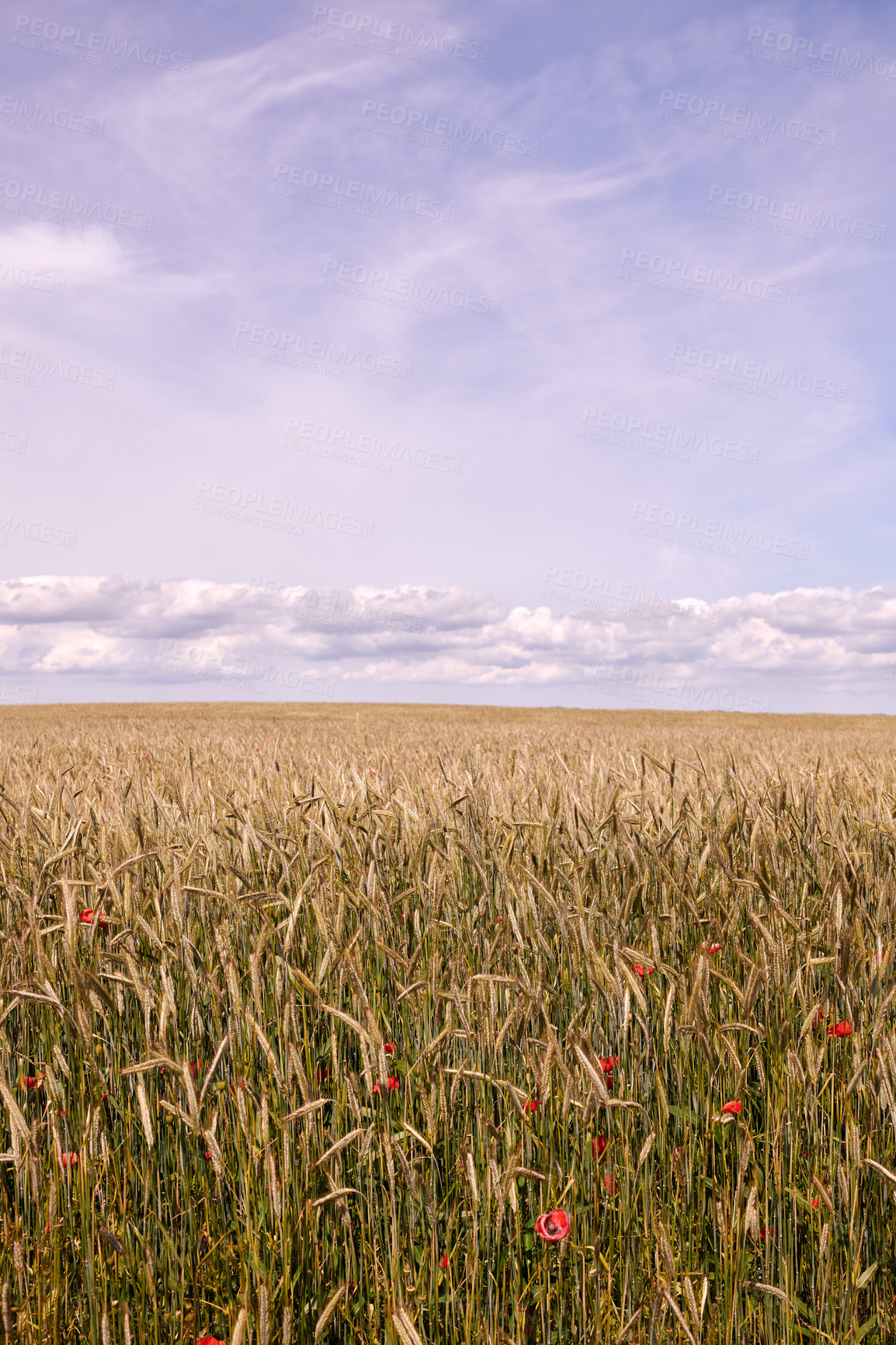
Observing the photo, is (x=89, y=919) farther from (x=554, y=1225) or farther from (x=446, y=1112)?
(x=554, y=1225)

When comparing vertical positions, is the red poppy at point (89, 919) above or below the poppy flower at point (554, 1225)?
above

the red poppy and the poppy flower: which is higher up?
the red poppy

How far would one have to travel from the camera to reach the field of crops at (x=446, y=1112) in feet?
4.92

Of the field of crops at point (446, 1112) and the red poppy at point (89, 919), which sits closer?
the field of crops at point (446, 1112)

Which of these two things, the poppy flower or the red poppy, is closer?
the poppy flower

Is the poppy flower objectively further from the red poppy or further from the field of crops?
the red poppy

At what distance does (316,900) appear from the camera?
2051 millimetres

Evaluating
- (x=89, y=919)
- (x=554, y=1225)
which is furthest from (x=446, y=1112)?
(x=89, y=919)

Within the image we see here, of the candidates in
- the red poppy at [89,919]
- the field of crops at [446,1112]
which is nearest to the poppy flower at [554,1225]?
the field of crops at [446,1112]

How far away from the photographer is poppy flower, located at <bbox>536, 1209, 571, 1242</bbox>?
1448 millimetres

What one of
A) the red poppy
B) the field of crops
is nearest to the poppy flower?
the field of crops

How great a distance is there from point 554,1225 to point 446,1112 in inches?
11.5

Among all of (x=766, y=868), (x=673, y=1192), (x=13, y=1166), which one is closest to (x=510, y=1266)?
(x=673, y=1192)

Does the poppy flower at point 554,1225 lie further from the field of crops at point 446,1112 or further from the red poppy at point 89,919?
the red poppy at point 89,919
